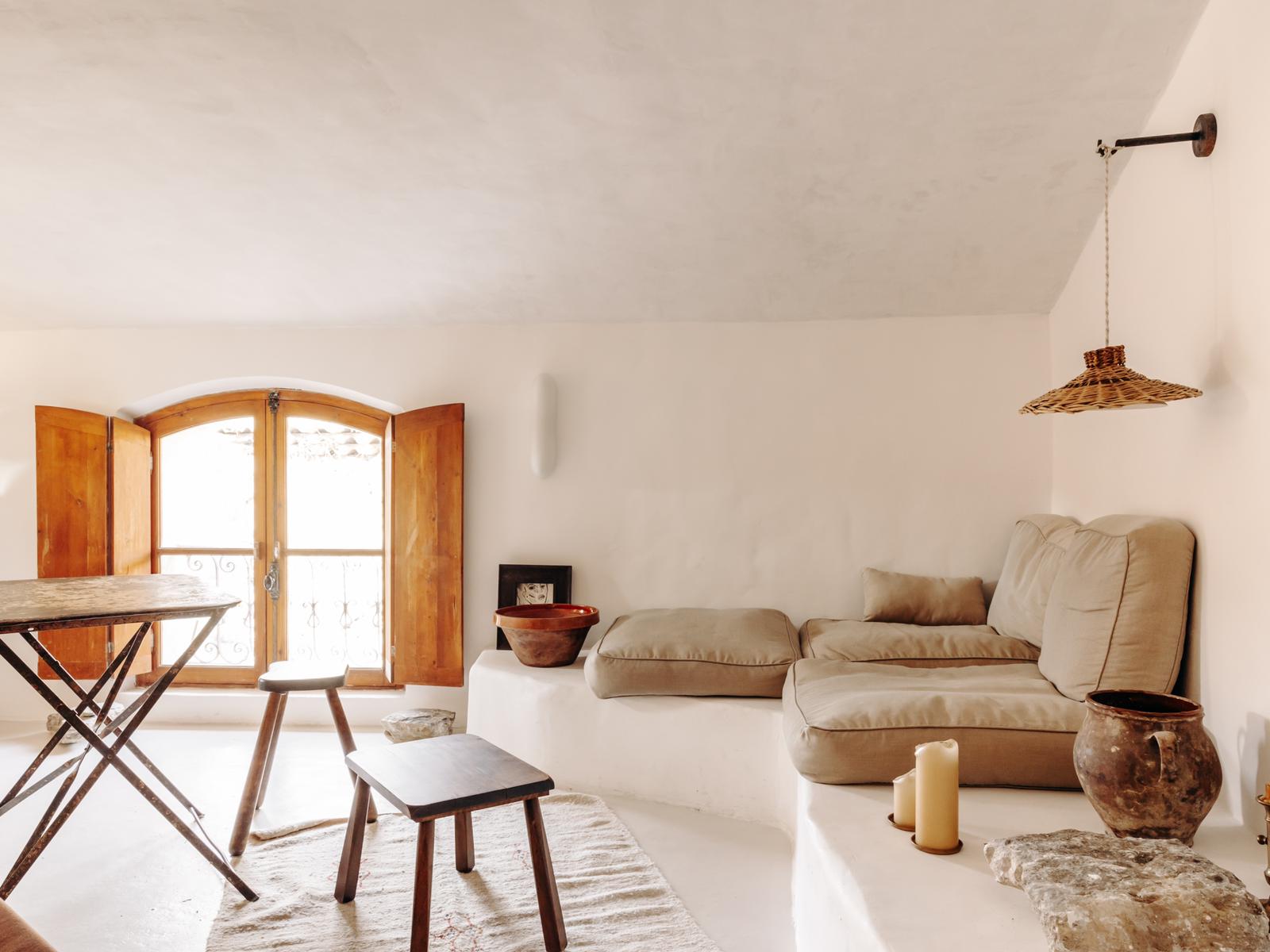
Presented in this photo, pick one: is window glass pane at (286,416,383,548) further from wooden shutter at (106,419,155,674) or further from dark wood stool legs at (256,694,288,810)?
dark wood stool legs at (256,694,288,810)

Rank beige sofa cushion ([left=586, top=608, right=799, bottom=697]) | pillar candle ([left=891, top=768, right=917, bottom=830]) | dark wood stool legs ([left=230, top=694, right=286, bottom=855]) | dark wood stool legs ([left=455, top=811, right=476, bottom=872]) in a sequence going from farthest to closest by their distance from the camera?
beige sofa cushion ([left=586, top=608, right=799, bottom=697]), dark wood stool legs ([left=230, top=694, right=286, bottom=855]), dark wood stool legs ([left=455, top=811, right=476, bottom=872]), pillar candle ([left=891, top=768, right=917, bottom=830])

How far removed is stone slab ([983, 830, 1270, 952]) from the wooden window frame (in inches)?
152

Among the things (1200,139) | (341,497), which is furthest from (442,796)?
(341,497)

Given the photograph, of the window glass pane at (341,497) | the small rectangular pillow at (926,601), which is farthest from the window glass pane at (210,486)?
the small rectangular pillow at (926,601)

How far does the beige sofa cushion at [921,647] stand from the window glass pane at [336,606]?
2483 millimetres

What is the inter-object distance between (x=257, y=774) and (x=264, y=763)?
1.8 inches

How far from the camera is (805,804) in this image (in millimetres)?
2430

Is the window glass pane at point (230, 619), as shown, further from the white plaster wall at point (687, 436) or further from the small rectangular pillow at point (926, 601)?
the small rectangular pillow at point (926, 601)

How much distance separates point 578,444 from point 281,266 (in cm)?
167

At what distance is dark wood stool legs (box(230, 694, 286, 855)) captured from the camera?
304 centimetres

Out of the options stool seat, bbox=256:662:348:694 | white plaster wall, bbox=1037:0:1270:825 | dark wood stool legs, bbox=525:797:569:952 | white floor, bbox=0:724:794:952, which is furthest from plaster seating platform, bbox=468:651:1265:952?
stool seat, bbox=256:662:348:694

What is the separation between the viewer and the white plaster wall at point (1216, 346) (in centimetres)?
220

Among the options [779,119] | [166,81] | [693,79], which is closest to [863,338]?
[779,119]

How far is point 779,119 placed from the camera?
3.11 meters
